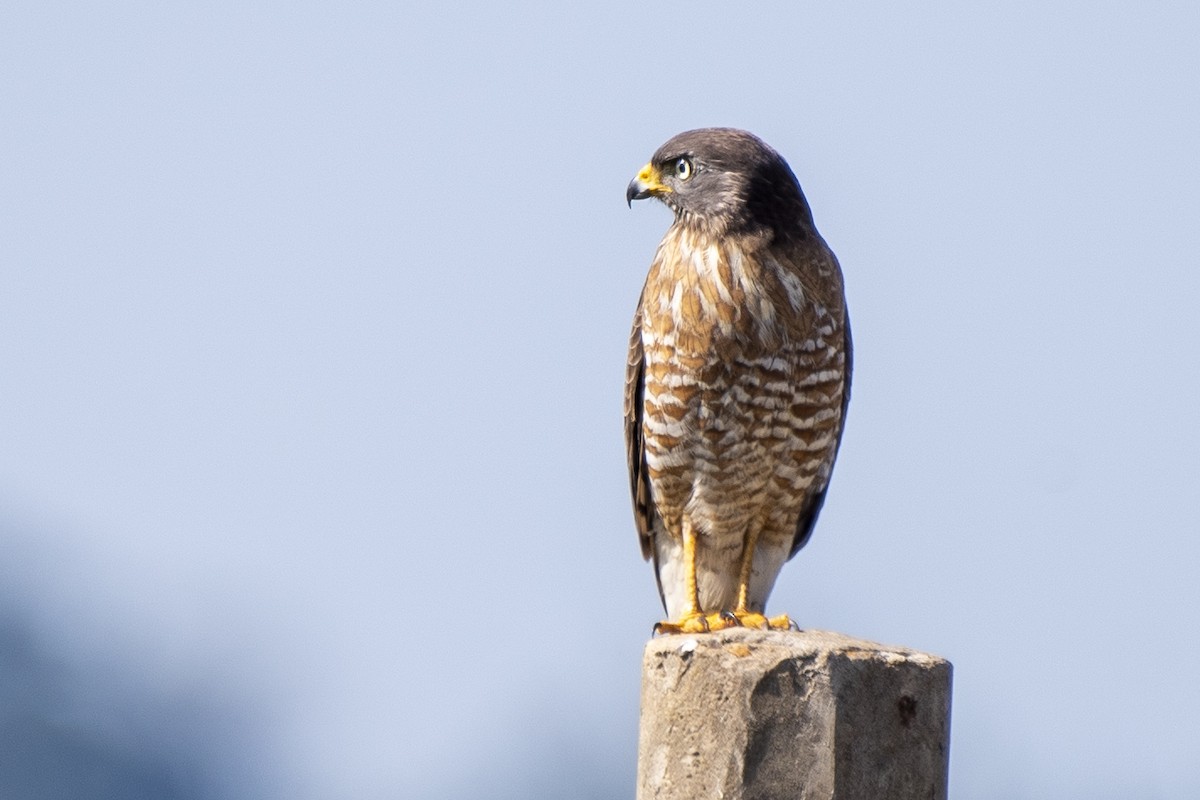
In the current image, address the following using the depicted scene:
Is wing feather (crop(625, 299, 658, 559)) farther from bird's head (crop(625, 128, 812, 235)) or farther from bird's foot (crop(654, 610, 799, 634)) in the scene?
bird's foot (crop(654, 610, 799, 634))

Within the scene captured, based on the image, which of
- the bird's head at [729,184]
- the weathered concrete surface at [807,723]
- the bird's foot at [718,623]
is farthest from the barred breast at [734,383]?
the weathered concrete surface at [807,723]

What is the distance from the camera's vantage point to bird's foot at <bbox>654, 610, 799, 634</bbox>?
247 inches

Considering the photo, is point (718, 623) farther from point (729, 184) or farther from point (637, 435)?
point (729, 184)

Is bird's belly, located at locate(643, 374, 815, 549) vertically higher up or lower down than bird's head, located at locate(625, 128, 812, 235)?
lower down

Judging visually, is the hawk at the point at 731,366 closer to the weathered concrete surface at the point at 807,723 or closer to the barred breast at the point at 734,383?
the barred breast at the point at 734,383

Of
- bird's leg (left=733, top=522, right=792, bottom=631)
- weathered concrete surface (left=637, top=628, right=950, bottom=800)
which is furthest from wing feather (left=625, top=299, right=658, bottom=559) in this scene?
weathered concrete surface (left=637, top=628, right=950, bottom=800)

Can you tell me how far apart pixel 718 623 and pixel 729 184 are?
1.93m

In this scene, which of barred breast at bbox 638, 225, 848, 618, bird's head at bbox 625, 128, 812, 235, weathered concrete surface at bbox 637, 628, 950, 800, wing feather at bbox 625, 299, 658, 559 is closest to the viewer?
weathered concrete surface at bbox 637, 628, 950, 800

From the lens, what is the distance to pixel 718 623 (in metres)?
6.42

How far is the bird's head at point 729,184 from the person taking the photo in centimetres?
728

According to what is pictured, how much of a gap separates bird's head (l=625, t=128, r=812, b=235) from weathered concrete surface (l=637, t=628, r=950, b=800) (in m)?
2.49

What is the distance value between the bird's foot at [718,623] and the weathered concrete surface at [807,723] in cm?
87

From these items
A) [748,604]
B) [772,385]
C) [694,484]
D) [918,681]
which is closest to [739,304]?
[772,385]

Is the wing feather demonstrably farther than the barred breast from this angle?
Yes
